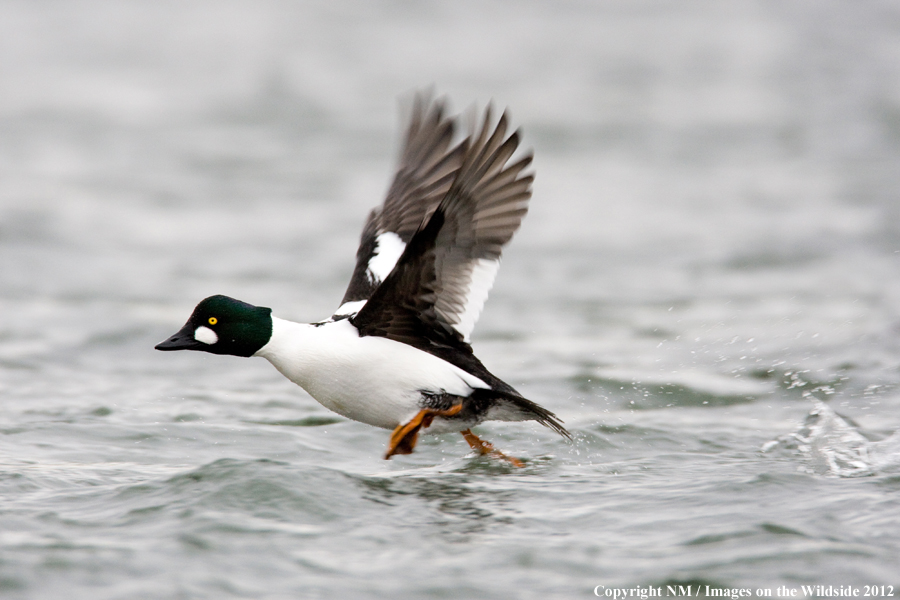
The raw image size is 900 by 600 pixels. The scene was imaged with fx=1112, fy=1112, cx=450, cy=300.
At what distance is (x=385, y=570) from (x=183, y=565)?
814mm

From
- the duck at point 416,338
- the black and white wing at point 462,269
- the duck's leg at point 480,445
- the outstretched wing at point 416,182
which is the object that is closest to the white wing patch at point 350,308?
the duck at point 416,338

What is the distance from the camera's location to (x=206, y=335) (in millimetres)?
6062

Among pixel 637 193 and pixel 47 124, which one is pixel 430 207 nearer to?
pixel 637 193

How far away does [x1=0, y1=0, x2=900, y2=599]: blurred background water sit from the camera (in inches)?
187

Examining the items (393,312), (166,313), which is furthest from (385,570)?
(166,313)

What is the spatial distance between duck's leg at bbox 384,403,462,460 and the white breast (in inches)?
2.7

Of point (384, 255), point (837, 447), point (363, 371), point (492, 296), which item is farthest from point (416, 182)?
point (492, 296)

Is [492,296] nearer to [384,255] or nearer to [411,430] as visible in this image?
[384,255]

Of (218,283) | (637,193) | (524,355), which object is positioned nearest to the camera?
(524,355)

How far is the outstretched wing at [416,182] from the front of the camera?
7.16 metres

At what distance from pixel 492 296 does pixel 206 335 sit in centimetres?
515

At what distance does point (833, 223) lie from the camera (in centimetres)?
1263

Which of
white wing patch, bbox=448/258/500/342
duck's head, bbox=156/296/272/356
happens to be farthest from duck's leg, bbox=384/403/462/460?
duck's head, bbox=156/296/272/356

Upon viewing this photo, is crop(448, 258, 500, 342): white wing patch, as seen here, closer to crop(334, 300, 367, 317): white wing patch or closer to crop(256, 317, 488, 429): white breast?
crop(256, 317, 488, 429): white breast
